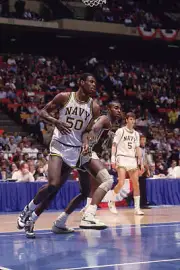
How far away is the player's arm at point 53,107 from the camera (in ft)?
25.9

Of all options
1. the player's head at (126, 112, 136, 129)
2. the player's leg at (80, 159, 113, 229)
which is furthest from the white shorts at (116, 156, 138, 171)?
the player's leg at (80, 159, 113, 229)

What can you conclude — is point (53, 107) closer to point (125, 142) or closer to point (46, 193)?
point (46, 193)

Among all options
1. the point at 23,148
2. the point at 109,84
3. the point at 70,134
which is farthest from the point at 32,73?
the point at 70,134

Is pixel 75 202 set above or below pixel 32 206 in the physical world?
below

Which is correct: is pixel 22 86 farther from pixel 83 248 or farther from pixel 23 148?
pixel 83 248

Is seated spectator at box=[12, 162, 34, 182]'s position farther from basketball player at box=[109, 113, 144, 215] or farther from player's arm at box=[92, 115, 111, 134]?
player's arm at box=[92, 115, 111, 134]

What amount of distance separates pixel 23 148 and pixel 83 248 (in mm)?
12319

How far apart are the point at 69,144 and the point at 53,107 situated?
551 mm

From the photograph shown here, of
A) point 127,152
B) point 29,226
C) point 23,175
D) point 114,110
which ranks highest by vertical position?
point 114,110

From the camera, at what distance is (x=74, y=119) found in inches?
321

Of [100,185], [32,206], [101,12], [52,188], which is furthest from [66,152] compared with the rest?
[101,12]

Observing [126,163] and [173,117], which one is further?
[173,117]

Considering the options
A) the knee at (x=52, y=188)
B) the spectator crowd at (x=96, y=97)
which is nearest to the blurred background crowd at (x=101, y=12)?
the spectator crowd at (x=96, y=97)

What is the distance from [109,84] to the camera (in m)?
30.2
